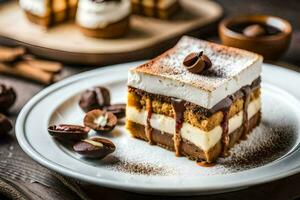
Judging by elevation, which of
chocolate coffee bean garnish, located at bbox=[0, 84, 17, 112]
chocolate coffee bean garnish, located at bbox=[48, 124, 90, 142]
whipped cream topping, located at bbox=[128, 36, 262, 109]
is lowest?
chocolate coffee bean garnish, located at bbox=[0, 84, 17, 112]

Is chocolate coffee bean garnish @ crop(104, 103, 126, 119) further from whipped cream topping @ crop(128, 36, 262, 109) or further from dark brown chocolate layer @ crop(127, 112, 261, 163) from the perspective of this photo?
whipped cream topping @ crop(128, 36, 262, 109)

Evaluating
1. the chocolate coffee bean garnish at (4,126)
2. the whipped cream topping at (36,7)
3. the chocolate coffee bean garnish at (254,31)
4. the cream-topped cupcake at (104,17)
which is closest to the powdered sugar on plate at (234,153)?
the chocolate coffee bean garnish at (4,126)

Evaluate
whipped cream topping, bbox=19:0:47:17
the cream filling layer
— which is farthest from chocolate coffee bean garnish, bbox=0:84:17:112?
whipped cream topping, bbox=19:0:47:17

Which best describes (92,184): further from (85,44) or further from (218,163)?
(85,44)

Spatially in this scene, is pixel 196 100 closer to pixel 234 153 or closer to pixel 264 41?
pixel 234 153

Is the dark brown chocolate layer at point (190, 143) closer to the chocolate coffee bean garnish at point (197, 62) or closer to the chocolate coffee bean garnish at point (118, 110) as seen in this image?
the chocolate coffee bean garnish at point (118, 110)

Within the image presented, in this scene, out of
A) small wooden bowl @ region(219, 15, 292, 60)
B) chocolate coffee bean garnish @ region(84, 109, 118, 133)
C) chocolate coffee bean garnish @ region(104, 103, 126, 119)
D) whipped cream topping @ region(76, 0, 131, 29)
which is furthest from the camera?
whipped cream topping @ region(76, 0, 131, 29)
